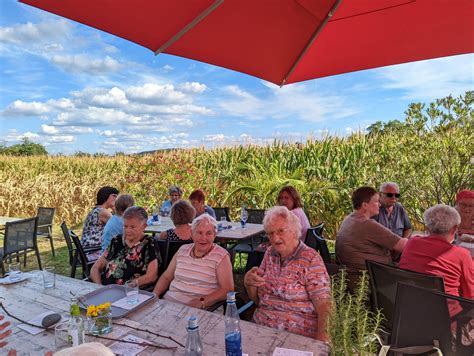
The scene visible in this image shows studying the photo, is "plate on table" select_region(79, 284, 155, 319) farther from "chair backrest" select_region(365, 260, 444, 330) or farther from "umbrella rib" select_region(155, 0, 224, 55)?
"umbrella rib" select_region(155, 0, 224, 55)

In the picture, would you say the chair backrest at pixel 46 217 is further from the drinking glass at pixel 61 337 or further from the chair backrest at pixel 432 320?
the chair backrest at pixel 432 320

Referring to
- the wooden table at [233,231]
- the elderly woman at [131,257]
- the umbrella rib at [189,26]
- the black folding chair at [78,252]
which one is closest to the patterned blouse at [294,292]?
the elderly woman at [131,257]

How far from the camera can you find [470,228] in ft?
12.5

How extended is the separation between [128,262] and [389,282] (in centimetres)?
217

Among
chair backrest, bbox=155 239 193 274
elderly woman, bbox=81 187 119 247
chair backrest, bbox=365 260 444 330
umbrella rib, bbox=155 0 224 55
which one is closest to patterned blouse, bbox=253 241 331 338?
chair backrest, bbox=365 260 444 330

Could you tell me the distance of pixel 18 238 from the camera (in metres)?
5.27

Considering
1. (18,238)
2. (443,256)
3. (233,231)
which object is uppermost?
(443,256)

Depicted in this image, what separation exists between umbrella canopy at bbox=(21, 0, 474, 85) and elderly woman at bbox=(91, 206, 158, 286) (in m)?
1.52

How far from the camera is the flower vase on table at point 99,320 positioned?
5.72 feet

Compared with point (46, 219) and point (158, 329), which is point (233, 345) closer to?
point (158, 329)

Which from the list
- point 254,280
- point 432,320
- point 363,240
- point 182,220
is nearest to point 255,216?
point 182,220

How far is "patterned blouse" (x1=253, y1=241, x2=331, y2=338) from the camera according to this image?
2107 millimetres

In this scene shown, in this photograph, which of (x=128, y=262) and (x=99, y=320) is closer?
(x=99, y=320)

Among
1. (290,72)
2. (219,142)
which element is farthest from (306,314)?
(219,142)
